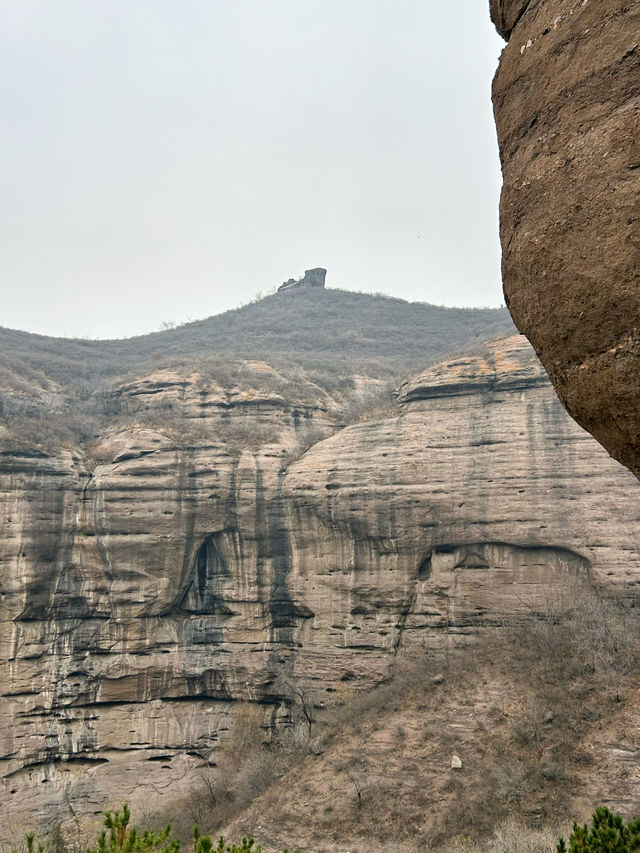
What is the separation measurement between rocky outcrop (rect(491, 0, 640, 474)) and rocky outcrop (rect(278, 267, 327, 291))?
7546 centimetres

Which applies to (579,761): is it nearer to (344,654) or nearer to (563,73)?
(344,654)

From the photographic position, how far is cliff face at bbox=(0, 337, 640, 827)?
25109mm

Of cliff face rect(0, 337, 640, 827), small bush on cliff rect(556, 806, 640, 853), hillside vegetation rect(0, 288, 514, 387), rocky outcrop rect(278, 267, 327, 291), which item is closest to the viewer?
small bush on cliff rect(556, 806, 640, 853)

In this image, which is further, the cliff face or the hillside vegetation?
the hillside vegetation

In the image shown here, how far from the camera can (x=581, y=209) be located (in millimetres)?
2883

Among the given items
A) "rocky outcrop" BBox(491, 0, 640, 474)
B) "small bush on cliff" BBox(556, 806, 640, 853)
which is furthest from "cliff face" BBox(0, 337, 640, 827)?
"rocky outcrop" BBox(491, 0, 640, 474)

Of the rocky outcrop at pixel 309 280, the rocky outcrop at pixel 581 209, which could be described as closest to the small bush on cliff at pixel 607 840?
the rocky outcrop at pixel 581 209

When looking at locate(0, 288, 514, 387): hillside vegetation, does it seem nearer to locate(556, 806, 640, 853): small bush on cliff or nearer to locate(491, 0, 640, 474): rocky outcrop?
locate(556, 806, 640, 853): small bush on cliff

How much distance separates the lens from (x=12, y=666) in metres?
26.1

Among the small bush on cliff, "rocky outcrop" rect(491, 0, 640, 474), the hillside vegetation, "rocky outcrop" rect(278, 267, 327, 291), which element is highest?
"rocky outcrop" rect(278, 267, 327, 291)

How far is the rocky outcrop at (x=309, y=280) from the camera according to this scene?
256 ft

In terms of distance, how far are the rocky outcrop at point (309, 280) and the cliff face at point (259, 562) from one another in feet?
162

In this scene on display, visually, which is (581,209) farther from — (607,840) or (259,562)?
(259,562)

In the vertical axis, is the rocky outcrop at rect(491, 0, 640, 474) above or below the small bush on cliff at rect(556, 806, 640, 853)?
above
